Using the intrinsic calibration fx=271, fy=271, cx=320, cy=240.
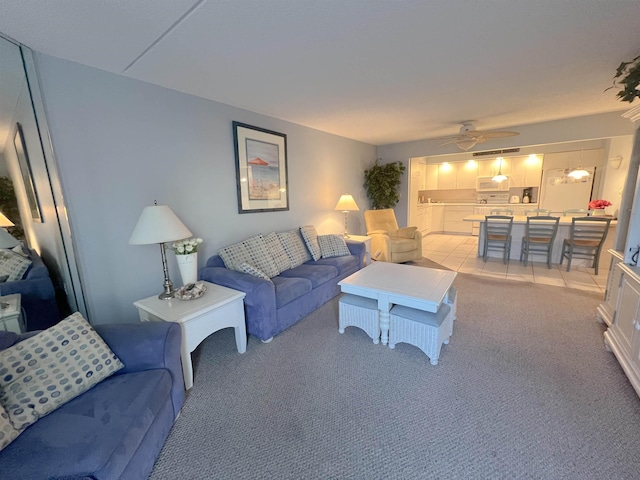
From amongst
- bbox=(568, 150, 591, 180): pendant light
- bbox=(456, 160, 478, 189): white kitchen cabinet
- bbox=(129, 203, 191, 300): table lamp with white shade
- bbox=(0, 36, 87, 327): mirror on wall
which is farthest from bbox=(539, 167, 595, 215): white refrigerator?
bbox=(0, 36, 87, 327): mirror on wall

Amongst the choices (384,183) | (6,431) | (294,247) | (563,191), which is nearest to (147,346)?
(6,431)

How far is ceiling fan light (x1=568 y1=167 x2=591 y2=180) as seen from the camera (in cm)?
585

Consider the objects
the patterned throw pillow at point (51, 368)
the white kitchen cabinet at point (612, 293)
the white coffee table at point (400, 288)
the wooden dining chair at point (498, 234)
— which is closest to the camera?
the patterned throw pillow at point (51, 368)

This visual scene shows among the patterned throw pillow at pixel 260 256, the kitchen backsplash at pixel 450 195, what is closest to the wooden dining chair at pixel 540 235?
the kitchen backsplash at pixel 450 195

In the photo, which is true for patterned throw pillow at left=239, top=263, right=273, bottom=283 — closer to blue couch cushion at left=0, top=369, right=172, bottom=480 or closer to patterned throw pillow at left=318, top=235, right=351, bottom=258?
blue couch cushion at left=0, top=369, right=172, bottom=480

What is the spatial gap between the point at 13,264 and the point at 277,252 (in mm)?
2076

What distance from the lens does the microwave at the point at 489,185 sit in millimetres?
7122

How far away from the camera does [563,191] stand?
20.8ft

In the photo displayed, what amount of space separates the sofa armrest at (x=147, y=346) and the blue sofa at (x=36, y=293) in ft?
2.11

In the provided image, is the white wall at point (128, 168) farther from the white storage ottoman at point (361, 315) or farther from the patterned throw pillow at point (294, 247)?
the white storage ottoman at point (361, 315)

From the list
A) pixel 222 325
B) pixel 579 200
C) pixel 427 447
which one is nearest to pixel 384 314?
pixel 427 447

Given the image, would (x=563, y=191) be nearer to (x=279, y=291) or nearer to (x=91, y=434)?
Answer: (x=279, y=291)

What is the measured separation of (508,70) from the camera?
7.34 ft

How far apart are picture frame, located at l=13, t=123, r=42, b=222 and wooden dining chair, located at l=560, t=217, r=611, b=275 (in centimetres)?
631
